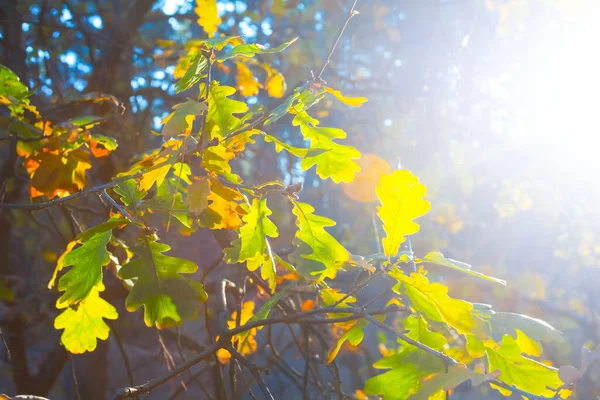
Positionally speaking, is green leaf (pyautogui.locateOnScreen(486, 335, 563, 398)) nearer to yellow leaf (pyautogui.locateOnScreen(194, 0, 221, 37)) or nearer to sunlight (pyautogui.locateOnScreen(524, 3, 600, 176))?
yellow leaf (pyautogui.locateOnScreen(194, 0, 221, 37))

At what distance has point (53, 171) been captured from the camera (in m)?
1.36

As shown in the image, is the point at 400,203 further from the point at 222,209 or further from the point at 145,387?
the point at 145,387

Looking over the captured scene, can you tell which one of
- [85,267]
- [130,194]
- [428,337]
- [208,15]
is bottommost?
[428,337]

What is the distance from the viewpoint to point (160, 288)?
100cm

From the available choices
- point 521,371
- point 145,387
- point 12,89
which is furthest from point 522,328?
point 12,89

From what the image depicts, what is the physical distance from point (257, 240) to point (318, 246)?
0.41 feet

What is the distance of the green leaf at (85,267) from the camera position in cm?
94

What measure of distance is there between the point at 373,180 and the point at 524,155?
3945mm

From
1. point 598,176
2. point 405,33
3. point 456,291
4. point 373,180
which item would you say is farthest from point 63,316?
point 598,176

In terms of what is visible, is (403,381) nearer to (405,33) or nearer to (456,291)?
Answer: (456,291)

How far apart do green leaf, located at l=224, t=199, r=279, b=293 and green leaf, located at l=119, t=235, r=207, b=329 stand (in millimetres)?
106

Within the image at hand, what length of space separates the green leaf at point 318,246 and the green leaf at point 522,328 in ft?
1.04

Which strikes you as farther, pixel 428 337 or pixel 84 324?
pixel 84 324

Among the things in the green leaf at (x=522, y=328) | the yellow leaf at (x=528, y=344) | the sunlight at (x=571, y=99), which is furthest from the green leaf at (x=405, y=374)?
the sunlight at (x=571, y=99)
